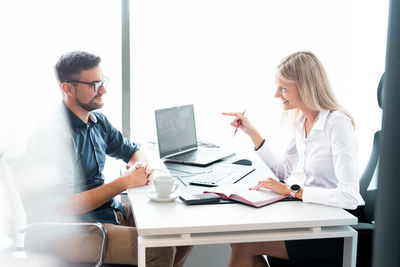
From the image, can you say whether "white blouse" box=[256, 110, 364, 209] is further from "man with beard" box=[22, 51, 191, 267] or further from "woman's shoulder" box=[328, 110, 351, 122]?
"man with beard" box=[22, 51, 191, 267]

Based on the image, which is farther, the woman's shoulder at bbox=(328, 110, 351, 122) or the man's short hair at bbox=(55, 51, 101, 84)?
the man's short hair at bbox=(55, 51, 101, 84)

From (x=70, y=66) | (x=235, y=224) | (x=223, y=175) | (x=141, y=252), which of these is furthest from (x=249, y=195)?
(x=70, y=66)

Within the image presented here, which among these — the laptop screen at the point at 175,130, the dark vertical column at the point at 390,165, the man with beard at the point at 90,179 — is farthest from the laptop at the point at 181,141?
the dark vertical column at the point at 390,165

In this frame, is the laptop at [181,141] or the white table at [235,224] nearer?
the white table at [235,224]

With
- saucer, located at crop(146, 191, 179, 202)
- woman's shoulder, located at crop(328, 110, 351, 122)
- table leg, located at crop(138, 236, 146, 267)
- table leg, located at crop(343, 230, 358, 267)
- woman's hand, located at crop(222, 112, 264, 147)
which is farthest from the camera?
woman's hand, located at crop(222, 112, 264, 147)

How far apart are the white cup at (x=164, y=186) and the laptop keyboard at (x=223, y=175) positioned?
0.27 metres

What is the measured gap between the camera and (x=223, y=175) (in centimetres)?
197

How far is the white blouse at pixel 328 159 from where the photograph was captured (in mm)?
1572

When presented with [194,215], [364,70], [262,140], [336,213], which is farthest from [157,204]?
[364,70]

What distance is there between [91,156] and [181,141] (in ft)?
2.01

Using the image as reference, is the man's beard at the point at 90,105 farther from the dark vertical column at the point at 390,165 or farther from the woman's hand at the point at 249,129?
the dark vertical column at the point at 390,165

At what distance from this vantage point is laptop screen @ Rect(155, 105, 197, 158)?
222 centimetres

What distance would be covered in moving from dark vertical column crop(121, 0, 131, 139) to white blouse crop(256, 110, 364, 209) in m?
1.18

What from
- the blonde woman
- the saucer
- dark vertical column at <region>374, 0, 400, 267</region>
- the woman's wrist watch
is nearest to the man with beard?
the saucer
